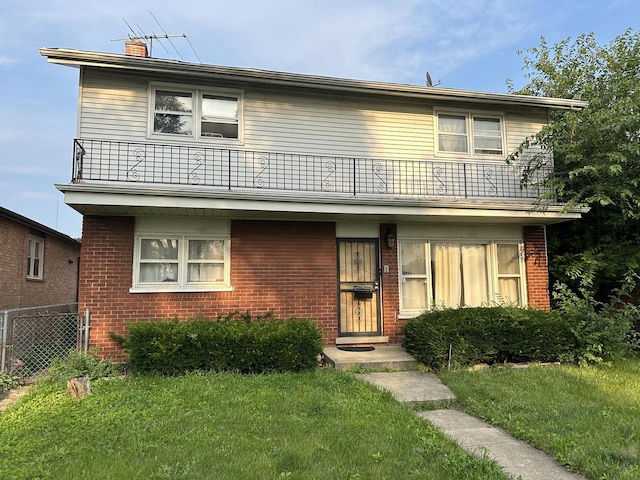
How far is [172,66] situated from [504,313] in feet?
26.1

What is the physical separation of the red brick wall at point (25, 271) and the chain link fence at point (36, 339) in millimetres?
5247

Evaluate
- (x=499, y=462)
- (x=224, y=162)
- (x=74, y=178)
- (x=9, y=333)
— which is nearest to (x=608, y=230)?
(x=499, y=462)

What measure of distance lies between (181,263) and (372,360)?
166 inches

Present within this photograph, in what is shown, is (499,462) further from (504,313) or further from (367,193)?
(367,193)

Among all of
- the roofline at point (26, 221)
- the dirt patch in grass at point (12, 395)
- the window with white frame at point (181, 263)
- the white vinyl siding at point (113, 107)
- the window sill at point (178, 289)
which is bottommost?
the dirt patch in grass at point (12, 395)

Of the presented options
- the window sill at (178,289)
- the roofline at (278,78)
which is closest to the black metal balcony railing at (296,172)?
the roofline at (278,78)

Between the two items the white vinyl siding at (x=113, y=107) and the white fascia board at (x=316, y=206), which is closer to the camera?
the white fascia board at (x=316, y=206)

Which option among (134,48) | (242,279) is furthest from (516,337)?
(134,48)

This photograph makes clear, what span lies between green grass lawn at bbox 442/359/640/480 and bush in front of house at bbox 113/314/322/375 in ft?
8.23

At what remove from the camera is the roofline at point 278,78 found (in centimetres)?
787

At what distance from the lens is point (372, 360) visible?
25.0ft

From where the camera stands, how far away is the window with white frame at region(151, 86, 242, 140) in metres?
8.66

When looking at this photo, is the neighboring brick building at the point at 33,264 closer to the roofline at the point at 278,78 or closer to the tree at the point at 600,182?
the roofline at the point at 278,78

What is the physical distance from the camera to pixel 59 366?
22.5ft
